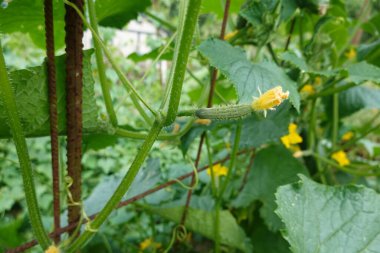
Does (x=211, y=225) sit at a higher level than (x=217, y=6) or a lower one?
lower

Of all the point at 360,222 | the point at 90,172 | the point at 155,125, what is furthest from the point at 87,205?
the point at 90,172

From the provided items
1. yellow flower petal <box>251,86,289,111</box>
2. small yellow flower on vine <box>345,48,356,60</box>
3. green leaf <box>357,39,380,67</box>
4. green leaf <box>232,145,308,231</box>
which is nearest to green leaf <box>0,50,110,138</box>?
yellow flower petal <box>251,86,289,111</box>

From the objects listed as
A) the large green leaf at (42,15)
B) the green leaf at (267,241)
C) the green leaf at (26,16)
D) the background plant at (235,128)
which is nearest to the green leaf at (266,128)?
the background plant at (235,128)

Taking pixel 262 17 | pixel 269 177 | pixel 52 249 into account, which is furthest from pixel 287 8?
pixel 52 249

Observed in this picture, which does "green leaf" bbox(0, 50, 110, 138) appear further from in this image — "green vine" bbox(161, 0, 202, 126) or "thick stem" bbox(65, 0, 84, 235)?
"green vine" bbox(161, 0, 202, 126)

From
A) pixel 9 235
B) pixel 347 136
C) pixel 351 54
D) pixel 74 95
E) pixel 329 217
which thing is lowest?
pixel 329 217

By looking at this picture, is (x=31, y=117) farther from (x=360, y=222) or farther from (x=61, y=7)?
(x=360, y=222)

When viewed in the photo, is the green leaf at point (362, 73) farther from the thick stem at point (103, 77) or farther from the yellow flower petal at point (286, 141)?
the thick stem at point (103, 77)

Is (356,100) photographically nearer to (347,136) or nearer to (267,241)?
(347,136)
